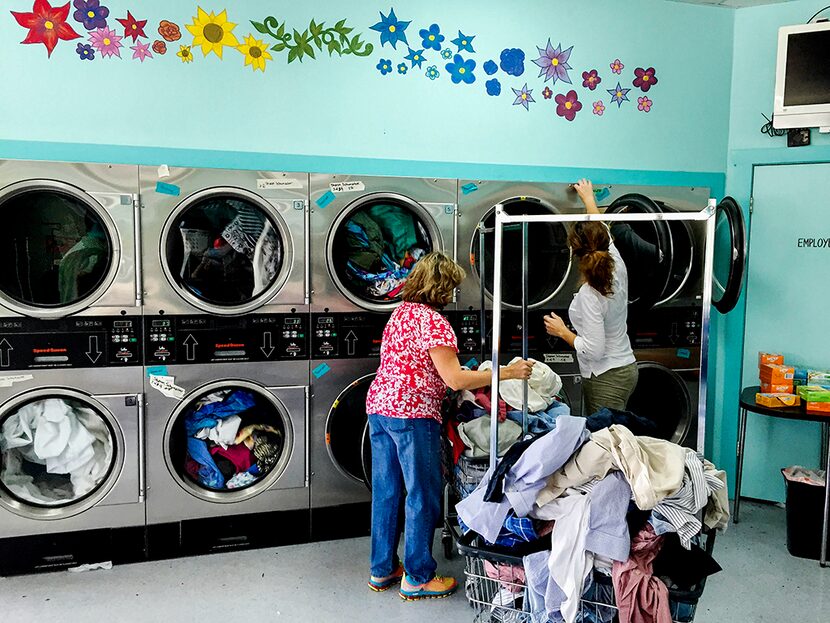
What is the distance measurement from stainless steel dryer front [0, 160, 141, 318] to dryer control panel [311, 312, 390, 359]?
863 millimetres

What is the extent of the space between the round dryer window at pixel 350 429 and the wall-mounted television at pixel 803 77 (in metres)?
2.92

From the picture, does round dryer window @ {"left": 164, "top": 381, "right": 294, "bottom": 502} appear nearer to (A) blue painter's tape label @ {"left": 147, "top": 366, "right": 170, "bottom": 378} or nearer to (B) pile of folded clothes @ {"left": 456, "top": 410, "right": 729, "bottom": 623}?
(A) blue painter's tape label @ {"left": 147, "top": 366, "right": 170, "bottom": 378}

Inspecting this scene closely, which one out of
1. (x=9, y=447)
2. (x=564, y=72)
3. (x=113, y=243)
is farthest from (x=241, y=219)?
(x=564, y=72)

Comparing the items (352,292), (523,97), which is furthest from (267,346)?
(523,97)

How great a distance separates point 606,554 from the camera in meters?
1.62

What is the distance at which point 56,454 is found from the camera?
3.00 meters

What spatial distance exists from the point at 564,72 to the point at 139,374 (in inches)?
117

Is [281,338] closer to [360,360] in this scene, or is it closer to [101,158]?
[360,360]

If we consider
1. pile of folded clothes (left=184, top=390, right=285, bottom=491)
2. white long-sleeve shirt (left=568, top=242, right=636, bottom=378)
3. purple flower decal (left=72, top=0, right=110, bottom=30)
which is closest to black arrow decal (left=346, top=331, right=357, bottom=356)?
pile of folded clothes (left=184, top=390, right=285, bottom=491)

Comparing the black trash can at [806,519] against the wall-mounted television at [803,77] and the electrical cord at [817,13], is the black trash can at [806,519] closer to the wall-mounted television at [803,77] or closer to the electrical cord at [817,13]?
the wall-mounted television at [803,77]

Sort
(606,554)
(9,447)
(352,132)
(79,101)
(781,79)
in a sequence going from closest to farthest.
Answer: (606,554) → (9,447) → (79,101) → (352,132) → (781,79)

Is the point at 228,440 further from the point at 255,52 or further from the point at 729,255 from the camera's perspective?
the point at 729,255

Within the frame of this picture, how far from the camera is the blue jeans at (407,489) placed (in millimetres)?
2715

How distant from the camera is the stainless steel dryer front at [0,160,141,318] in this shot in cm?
293
